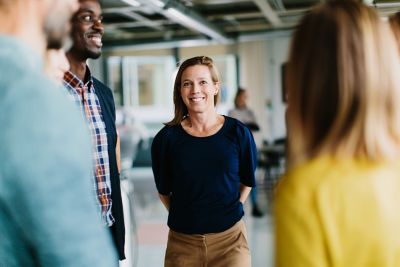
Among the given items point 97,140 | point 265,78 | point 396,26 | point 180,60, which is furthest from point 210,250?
point 265,78

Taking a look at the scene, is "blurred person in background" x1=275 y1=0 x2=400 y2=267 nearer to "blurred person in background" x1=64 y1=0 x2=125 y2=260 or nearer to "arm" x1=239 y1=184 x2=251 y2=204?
"blurred person in background" x1=64 y1=0 x2=125 y2=260

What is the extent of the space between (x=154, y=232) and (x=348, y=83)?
5.24 metres

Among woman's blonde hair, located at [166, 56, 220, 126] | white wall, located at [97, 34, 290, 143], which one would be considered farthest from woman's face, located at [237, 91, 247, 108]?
woman's blonde hair, located at [166, 56, 220, 126]

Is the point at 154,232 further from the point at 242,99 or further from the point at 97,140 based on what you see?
the point at 97,140

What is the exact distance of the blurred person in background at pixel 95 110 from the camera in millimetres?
2166

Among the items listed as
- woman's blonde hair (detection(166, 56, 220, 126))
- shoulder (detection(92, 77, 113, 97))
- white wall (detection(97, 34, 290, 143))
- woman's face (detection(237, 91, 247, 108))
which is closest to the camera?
shoulder (detection(92, 77, 113, 97))

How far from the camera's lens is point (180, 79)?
2596mm

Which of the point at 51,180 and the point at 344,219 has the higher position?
the point at 51,180

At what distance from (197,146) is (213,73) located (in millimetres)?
427

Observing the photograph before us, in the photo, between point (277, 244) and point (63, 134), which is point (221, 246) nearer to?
point (277, 244)

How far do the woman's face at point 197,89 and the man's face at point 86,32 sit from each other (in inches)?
20.0

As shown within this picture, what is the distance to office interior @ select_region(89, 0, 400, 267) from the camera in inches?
257

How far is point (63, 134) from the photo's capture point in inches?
34.1

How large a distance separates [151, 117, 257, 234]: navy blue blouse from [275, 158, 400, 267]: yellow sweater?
134 centimetres
